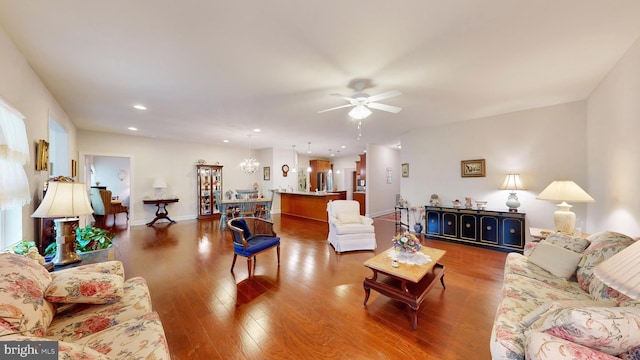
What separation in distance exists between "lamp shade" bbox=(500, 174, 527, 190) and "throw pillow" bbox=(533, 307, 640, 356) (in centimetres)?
355

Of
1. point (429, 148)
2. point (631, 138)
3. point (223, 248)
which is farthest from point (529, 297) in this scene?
point (223, 248)

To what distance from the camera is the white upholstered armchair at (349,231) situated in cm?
404

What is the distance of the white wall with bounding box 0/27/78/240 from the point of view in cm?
189

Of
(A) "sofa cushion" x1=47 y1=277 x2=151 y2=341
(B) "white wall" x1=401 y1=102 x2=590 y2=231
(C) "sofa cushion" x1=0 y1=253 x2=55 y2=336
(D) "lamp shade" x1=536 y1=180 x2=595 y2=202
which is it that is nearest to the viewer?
(C) "sofa cushion" x1=0 y1=253 x2=55 y2=336

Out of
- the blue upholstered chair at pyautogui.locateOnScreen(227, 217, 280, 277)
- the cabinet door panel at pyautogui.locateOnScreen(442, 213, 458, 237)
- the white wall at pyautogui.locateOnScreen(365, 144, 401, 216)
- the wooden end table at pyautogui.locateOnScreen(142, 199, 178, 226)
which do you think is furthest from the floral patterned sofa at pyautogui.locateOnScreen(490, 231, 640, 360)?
the wooden end table at pyautogui.locateOnScreen(142, 199, 178, 226)

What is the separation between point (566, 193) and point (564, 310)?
258 cm

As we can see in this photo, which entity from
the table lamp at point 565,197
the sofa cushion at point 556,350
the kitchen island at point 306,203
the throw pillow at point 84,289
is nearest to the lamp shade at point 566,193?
the table lamp at point 565,197

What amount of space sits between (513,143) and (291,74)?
436 cm

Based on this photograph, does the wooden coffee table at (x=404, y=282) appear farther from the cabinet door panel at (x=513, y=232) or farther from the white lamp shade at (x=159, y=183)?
the white lamp shade at (x=159, y=183)

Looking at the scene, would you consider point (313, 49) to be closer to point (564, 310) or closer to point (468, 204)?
point (564, 310)

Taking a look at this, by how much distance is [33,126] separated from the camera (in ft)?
8.01

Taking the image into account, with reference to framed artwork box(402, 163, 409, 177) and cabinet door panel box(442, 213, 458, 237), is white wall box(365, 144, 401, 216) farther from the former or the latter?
cabinet door panel box(442, 213, 458, 237)

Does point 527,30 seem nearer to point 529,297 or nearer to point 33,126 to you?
point 529,297

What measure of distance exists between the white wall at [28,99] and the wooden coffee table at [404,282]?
3.54m
